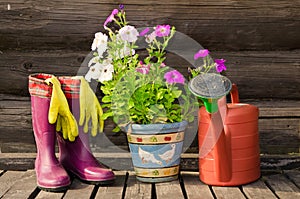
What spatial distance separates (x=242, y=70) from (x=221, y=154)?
0.62 m

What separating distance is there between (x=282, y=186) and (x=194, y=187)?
0.34m

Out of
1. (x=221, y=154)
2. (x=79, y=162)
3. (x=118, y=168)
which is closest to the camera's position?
(x=221, y=154)

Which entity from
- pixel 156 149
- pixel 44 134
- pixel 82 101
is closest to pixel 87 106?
pixel 82 101

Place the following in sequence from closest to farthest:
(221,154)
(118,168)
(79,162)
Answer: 1. (221,154)
2. (79,162)
3. (118,168)

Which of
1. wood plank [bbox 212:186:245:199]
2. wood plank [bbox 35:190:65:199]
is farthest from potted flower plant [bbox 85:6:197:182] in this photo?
wood plank [bbox 35:190:65:199]

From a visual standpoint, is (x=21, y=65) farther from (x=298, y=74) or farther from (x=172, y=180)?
(x=298, y=74)

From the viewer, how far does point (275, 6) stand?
258 cm

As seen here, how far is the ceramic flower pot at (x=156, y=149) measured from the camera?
7.15ft

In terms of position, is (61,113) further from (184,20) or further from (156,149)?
(184,20)

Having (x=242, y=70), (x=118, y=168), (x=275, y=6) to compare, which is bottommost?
(x=118, y=168)

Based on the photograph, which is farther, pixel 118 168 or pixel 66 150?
pixel 118 168

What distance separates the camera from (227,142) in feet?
7.05

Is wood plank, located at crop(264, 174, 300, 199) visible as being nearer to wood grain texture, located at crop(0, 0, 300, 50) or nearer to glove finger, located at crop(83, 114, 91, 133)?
wood grain texture, located at crop(0, 0, 300, 50)

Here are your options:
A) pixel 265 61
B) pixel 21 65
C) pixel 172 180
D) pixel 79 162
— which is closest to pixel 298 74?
pixel 265 61
